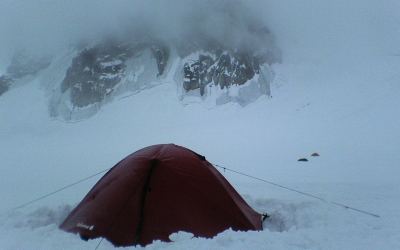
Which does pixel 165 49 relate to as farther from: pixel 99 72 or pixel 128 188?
pixel 128 188

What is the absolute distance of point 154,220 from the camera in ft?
8.64

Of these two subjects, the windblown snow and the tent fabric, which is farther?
the tent fabric

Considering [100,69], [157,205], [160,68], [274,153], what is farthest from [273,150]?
[100,69]

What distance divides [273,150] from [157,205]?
9.32m

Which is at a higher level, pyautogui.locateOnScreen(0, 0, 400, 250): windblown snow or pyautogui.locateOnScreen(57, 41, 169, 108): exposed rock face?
pyautogui.locateOnScreen(57, 41, 169, 108): exposed rock face

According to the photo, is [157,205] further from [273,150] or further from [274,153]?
[273,150]

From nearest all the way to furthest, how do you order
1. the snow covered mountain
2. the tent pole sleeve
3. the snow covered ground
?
the snow covered ground, the tent pole sleeve, the snow covered mountain

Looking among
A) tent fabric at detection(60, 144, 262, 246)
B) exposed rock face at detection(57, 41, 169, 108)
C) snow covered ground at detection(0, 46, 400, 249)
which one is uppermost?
exposed rock face at detection(57, 41, 169, 108)

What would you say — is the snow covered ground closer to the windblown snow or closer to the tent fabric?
the windblown snow

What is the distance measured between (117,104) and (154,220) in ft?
93.7

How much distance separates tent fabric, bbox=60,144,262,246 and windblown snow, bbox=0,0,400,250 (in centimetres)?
27

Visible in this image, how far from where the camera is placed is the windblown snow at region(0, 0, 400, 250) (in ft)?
7.61

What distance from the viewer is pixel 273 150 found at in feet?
35.9

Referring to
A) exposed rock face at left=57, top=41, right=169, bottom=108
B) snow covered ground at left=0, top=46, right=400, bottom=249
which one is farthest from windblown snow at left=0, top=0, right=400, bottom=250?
exposed rock face at left=57, top=41, right=169, bottom=108
